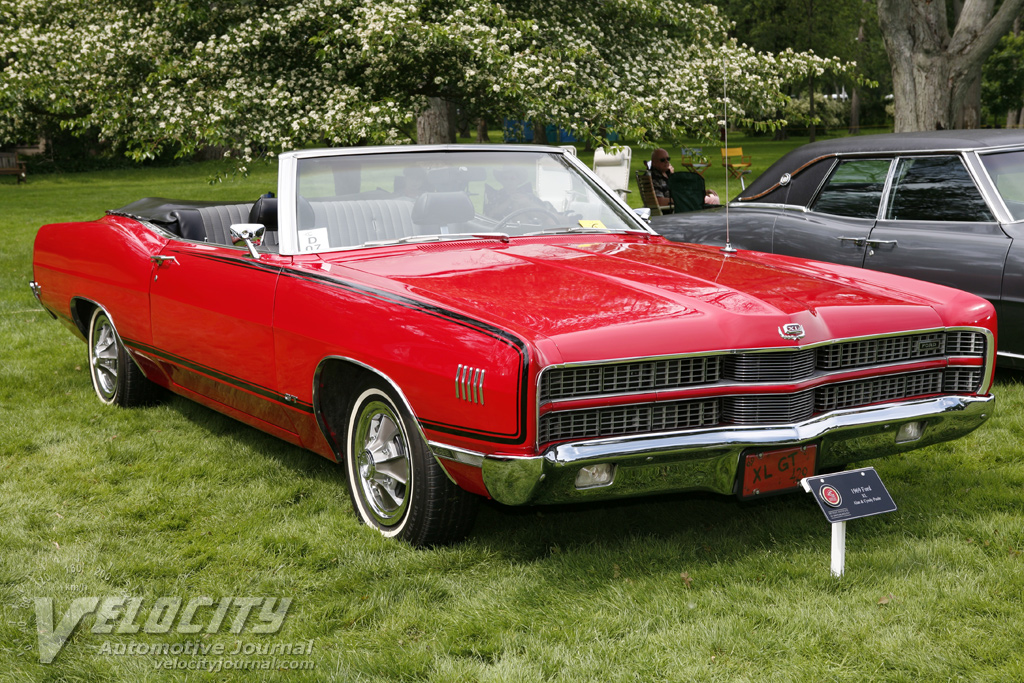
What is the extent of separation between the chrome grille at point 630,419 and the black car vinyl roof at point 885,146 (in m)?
3.83

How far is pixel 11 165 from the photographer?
32188 mm

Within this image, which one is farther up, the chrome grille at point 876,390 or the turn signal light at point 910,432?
the chrome grille at point 876,390

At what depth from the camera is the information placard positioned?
3.49 meters

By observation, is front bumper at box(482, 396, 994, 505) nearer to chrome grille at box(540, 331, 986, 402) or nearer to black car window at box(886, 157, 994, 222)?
chrome grille at box(540, 331, 986, 402)

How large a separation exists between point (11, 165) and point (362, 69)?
1018 inches

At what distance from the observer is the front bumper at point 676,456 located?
326cm

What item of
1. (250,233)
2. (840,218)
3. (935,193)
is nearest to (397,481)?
(250,233)

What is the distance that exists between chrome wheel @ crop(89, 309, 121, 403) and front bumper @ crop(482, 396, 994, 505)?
362 centimetres

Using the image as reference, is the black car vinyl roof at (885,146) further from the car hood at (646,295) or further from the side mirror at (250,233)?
the side mirror at (250,233)

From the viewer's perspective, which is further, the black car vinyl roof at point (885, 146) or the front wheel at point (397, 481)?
the black car vinyl roof at point (885, 146)

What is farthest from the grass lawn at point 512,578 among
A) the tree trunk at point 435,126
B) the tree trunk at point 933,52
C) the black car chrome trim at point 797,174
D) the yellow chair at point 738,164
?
the yellow chair at point 738,164

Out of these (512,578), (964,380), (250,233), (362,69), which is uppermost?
(362,69)

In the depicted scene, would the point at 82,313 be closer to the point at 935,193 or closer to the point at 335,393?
the point at 335,393

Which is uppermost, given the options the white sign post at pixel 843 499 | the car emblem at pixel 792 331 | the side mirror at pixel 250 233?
the side mirror at pixel 250 233
